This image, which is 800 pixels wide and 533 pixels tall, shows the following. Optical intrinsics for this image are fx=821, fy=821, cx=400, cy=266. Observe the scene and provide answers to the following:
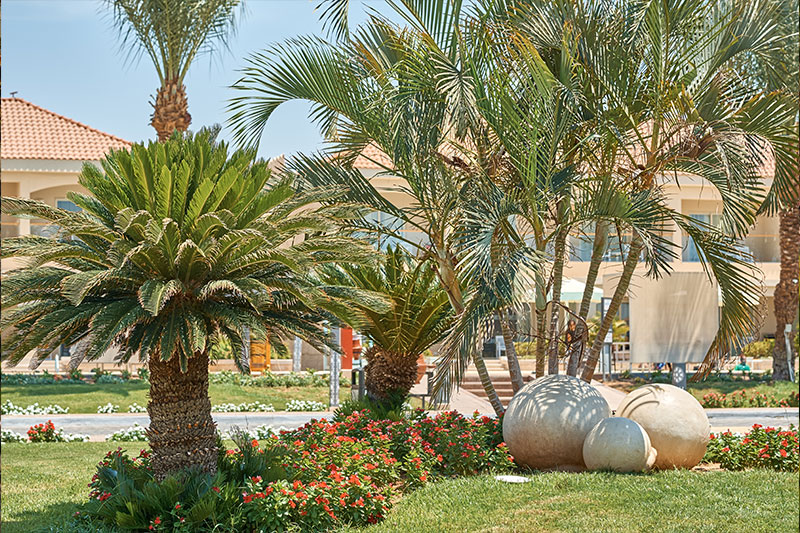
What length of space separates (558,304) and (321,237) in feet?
12.7

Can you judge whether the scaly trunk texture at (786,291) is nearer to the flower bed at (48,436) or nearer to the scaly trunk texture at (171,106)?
the scaly trunk texture at (171,106)

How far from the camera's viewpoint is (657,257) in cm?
952

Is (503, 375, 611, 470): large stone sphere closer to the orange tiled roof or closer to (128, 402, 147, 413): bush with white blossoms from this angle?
(128, 402, 147, 413): bush with white blossoms

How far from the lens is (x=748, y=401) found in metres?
18.0

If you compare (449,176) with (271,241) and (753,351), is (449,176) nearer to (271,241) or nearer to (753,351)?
(271,241)

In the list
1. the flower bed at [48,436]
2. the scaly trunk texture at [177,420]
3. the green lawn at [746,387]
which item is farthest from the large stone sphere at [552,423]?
the green lawn at [746,387]

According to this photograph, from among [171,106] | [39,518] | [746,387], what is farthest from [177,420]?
[746,387]

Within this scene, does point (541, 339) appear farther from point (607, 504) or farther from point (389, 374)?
point (607, 504)

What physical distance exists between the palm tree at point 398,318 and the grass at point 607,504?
2844 mm

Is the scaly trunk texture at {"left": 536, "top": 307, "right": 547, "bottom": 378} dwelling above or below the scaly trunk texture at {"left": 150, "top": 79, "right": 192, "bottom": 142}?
below

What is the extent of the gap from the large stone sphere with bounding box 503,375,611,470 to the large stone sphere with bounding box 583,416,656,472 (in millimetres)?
328

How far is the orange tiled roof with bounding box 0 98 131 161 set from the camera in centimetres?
2883

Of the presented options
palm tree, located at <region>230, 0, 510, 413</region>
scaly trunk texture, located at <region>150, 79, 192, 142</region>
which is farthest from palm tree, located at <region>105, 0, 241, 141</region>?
palm tree, located at <region>230, 0, 510, 413</region>

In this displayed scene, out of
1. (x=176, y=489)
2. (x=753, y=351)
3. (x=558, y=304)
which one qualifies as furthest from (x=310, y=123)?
(x=753, y=351)
